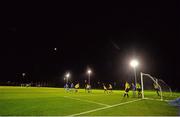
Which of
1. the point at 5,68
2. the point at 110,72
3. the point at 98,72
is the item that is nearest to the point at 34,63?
the point at 5,68

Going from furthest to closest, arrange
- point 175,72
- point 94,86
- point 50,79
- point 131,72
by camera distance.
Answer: point 50,79 < point 131,72 < point 94,86 < point 175,72

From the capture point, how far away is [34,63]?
315 feet

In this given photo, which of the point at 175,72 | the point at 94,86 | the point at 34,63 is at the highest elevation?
the point at 34,63

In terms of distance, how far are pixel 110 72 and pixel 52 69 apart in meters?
38.4

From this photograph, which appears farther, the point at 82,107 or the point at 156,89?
the point at 156,89

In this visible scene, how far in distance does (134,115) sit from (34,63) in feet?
312

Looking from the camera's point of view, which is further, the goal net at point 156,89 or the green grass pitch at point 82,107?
the goal net at point 156,89

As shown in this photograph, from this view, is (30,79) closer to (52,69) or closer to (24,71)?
(24,71)

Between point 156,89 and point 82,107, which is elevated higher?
point 156,89

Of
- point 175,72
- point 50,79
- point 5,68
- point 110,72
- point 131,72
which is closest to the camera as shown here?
point 175,72

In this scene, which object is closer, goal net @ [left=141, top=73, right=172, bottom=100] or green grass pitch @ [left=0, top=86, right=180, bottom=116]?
green grass pitch @ [left=0, top=86, right=180, bottom=116]

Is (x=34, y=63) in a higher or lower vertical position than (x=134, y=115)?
higher

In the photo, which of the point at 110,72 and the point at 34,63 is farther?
the point at 34,63

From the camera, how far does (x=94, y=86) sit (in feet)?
229
